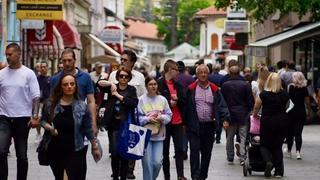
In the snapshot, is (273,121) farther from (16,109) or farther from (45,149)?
(45,149)

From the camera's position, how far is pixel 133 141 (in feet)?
41.3

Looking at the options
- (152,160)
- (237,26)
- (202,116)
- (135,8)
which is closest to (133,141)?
(152,160)

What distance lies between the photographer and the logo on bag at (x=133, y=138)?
12.6m

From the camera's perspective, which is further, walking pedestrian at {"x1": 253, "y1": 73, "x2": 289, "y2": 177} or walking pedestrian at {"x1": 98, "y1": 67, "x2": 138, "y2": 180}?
walking pedestrian at {"x1": 253, "y1": 73, "x2": 289, "y2": 177}

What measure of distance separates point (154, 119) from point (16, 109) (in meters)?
1.93

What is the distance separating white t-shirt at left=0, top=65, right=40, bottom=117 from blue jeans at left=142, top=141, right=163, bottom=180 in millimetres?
1725

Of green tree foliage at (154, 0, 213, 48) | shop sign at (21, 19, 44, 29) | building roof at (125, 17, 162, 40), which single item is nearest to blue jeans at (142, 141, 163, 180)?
shop sign at (21, 19, 44, 29)

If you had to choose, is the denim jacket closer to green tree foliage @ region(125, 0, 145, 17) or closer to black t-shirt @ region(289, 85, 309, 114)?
black t-shirt @ region(289, 85, 309, 114)

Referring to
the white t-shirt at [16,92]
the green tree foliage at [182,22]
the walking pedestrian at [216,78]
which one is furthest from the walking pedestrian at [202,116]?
the green tree foliage at [182,22]

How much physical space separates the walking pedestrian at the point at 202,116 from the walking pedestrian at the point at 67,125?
12.4 ft

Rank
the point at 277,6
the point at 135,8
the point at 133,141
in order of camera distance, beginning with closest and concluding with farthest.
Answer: the point at 133,141
the point at 277,6
the point at 135,8

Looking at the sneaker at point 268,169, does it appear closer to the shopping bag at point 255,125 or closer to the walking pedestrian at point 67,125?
the shopping bag at point 255,125

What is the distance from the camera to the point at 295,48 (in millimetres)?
35594

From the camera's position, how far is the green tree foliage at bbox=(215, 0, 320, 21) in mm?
25250
